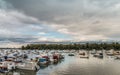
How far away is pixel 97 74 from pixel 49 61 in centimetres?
2363

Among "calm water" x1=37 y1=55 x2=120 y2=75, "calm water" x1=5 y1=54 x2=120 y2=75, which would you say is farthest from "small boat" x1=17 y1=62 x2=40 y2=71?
"calm water" x1=37 y1=55 x2=120 y2=75

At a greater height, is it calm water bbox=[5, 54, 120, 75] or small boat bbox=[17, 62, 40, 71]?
small boat bbox=[17, 62, 40, 71]

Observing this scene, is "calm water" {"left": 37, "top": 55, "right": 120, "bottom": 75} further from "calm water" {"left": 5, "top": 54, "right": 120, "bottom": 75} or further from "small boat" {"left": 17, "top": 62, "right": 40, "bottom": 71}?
"small boat" {"left": 17, "top": 62, "right": 40, "bottom": 71}

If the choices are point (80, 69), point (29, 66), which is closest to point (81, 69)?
point (80, 69)

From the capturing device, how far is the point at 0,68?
3662 cm

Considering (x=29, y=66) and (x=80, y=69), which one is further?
(x=80, y=69)

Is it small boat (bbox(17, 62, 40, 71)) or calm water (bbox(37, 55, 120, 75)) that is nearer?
calm water (bbox(37, 55, 120, 75))

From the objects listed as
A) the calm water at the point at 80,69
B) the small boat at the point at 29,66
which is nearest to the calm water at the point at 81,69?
the calm water at the point at 80,69

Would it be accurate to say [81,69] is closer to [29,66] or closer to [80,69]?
[80,69]

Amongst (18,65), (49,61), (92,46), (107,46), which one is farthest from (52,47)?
(18,65)

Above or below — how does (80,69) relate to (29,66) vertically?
below

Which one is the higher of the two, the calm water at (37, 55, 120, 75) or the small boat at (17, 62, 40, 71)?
the small boat at (17, 62, 40, 71)

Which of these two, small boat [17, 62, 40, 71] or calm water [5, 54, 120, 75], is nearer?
calm water [5, 54, 120, 75]

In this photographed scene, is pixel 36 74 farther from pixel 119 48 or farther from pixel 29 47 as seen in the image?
pixel 29 47
